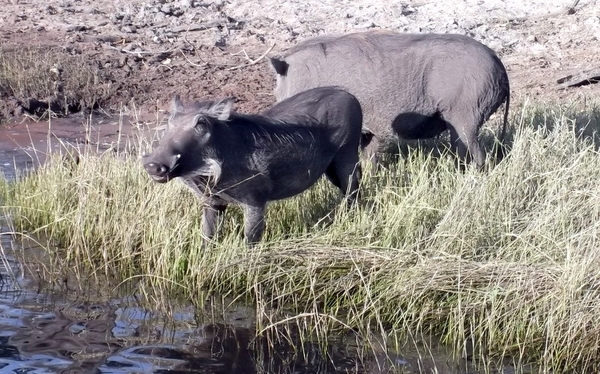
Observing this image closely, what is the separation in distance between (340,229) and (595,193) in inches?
59.2

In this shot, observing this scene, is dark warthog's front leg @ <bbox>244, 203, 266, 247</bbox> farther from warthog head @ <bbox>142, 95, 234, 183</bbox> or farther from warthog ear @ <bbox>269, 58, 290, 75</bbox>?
warthog ear @ <bbox>269, 58, 290, 75</bbox>

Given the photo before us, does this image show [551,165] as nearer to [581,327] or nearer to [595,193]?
[595,193]

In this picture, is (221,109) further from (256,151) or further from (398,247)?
(398,247)

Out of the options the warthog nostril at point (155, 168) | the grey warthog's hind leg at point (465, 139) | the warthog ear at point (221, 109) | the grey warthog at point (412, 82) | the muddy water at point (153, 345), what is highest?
the warthog ear at point (221, 109)

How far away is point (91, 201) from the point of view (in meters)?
6.93

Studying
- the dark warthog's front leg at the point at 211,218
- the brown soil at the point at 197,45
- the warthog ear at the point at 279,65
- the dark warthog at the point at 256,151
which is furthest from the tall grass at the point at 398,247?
the brown soil at the point at 197,45

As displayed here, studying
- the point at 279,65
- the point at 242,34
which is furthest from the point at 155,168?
the point at 242,34

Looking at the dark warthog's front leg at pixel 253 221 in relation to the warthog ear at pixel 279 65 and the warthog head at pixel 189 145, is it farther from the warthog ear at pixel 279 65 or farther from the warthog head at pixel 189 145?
the warthog ear at pixel 279 65

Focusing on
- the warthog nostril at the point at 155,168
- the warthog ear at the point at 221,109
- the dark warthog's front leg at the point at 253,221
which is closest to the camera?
the warthog nostril at the point at 155,168

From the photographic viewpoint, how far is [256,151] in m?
6.28

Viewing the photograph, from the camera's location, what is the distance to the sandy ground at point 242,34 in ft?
38.4

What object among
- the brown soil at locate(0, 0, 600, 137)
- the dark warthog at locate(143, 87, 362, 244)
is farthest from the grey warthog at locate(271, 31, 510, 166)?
the brown soil at locate(0, 0, 600, 137)

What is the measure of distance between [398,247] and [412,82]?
1935mm

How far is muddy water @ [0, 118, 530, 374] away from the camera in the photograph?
5.16m
